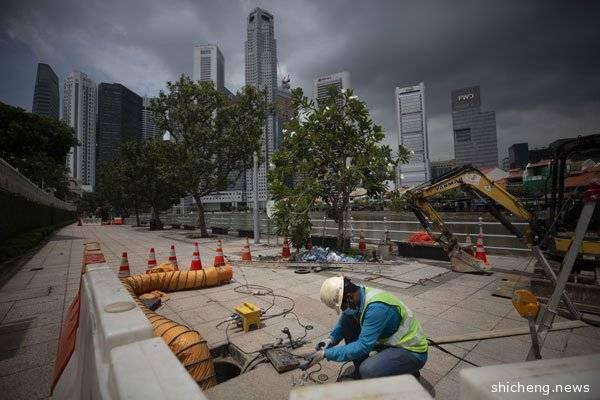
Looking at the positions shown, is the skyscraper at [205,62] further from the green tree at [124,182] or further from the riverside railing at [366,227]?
the riverside railing at [366,227]

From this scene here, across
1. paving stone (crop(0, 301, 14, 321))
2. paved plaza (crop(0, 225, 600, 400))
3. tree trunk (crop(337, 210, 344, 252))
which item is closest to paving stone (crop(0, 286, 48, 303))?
paved plaza (crop(0, 225, 600, 400))

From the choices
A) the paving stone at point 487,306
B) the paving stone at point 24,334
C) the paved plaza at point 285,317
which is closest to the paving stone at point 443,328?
the paved plaza at point 285,317

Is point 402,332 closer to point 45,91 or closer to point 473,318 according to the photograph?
point 473,318

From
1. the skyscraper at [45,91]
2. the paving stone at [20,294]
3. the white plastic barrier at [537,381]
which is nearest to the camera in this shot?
the white plastic barrier at [537,381]

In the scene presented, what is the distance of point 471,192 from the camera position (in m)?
7.68

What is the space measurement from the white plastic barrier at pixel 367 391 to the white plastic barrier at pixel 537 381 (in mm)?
171

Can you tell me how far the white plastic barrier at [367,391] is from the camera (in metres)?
1.05

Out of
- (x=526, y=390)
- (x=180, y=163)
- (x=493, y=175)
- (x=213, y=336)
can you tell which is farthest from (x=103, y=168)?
(x=493, y=175)

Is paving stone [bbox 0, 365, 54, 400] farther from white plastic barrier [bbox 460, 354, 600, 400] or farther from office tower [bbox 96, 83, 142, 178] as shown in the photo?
office tower [bbox 96, 83, 142, 178]

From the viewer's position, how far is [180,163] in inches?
768

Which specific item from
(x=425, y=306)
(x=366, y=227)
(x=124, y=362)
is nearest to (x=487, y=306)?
(x=425, y=306)

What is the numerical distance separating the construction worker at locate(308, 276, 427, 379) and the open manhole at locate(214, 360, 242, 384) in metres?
1.49

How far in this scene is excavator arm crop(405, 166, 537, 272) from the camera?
6.75 m

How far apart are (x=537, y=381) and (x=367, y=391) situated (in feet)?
1.92
